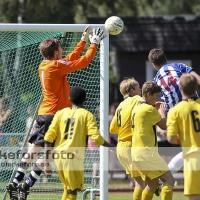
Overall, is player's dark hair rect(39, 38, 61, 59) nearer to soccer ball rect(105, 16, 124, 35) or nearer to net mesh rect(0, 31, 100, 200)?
soccer ball rect(105, 16, 124, 35)

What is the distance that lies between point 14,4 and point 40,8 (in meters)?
0.88

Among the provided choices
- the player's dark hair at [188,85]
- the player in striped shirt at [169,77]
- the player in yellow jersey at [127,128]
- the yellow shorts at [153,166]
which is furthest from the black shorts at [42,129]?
the player's dark hair at [188,85]

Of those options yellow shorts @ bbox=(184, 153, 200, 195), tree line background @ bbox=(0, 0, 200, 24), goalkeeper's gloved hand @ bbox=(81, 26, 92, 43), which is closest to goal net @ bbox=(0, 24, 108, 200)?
goalkeeper's gloved hand @ bbox=(81, 26, 92, 43)

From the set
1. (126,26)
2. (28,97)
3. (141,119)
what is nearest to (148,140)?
(141,119)

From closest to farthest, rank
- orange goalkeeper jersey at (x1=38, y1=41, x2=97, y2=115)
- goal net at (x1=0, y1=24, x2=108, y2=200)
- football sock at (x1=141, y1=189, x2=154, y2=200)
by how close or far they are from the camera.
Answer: football sock at (x1=141, y1=189, x2=154, y2=200), orange goalkeeper jersey at (x1=38, y1=41, x2=97, y2=115), goal net at (x1=0, y1=24, x2=108, y2=200)

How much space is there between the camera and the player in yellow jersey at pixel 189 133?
22.3 ft

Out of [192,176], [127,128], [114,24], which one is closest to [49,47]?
[114,24]

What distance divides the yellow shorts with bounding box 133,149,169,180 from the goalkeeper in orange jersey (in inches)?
26.5

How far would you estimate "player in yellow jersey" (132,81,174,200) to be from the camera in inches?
301

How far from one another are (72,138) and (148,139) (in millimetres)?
1017

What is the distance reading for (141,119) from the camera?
7.64m

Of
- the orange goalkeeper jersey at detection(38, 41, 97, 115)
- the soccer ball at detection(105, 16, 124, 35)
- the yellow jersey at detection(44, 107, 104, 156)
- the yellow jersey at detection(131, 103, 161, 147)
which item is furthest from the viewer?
the soccer ball at detection(105, 16, 124, 35)

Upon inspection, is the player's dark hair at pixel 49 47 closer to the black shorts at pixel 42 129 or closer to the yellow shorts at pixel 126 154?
the black shorts at pixel 42 129

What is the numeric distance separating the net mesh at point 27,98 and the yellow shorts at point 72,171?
2042mm
